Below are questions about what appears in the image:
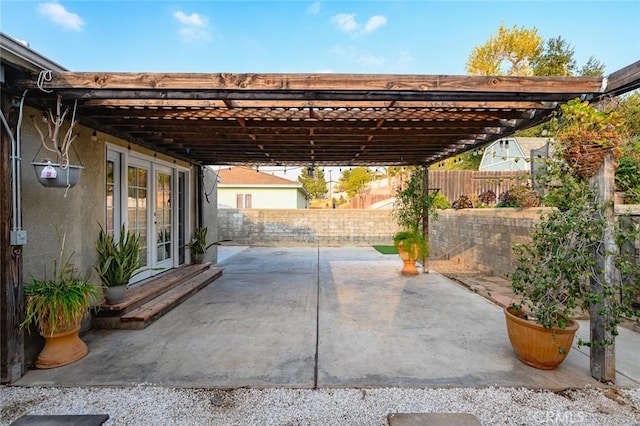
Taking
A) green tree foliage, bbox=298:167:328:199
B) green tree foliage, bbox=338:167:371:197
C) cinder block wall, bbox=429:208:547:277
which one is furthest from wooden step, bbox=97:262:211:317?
green tree foliage, bbox=298:167:328:199

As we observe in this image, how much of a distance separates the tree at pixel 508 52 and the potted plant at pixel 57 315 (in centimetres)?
2109

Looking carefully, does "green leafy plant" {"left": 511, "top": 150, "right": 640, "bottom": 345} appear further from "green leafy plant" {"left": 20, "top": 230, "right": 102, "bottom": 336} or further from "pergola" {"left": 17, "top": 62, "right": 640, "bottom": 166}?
"green leafy plant" {"left": 20, "top": 230, "right": 102, "bottom": 336}

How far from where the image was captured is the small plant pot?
3710 millimetres

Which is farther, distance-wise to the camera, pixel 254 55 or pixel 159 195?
pixel 254 55

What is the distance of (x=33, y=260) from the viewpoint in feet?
9.55

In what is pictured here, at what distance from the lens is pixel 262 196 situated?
55.7ft

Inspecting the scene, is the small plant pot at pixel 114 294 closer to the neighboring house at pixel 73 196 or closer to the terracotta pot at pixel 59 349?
the neighboring house at pixel 73 196

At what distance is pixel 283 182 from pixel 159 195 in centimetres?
1169

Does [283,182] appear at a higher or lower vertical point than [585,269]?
higher

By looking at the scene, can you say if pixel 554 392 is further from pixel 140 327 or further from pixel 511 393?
pixel 140 327

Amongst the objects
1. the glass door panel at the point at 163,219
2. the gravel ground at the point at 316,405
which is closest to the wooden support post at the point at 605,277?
the gravel ground at the point at 316,405

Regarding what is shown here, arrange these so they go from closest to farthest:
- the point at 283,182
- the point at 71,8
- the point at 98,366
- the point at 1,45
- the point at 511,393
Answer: the point at 1,45, the point at 511,393, the point at 98,366, the point at 71,8, the point at 283,182

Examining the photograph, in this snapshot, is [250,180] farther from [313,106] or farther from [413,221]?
[313,106]

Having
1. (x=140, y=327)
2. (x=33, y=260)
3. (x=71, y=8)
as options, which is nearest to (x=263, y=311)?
(x=140, y=327)
